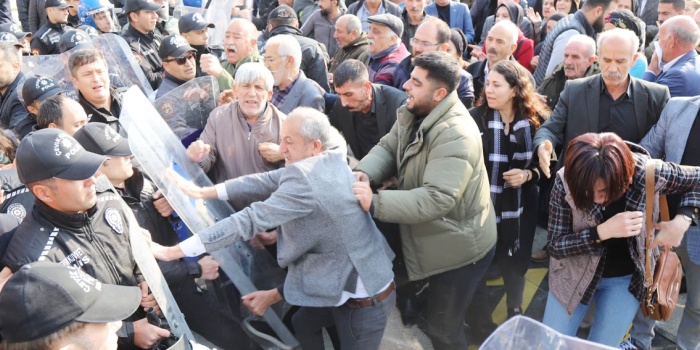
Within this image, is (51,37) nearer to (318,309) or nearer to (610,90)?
(318,309)

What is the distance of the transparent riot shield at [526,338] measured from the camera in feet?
5.76

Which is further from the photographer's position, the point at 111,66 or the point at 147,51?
the point at 147,51

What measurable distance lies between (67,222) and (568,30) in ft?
14.9

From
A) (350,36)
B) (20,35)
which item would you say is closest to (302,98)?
(350,36)

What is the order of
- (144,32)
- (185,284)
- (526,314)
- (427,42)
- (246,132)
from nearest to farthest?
(185,284)
(246,132)
(526,314)
(427,42)
(144,32)

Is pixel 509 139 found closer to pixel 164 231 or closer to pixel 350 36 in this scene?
pixel 164 231

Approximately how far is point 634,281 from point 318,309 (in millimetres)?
1610

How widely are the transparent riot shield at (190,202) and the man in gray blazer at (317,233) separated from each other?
0.46 ft

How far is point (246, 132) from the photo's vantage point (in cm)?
377

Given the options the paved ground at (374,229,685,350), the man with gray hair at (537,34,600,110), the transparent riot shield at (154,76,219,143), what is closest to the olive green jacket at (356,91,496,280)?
the paved ground at (374,229,685,350)

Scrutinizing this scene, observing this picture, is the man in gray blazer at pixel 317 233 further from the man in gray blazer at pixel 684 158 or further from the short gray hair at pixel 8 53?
the short gray hair at pixel 8 53

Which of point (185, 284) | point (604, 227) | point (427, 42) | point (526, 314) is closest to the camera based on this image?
point (604, 227)

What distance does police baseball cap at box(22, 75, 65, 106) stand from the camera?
4203mm

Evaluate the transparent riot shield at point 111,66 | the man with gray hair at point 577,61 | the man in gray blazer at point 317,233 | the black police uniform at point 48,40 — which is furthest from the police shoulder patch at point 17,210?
the black police uniform at point 48,40
